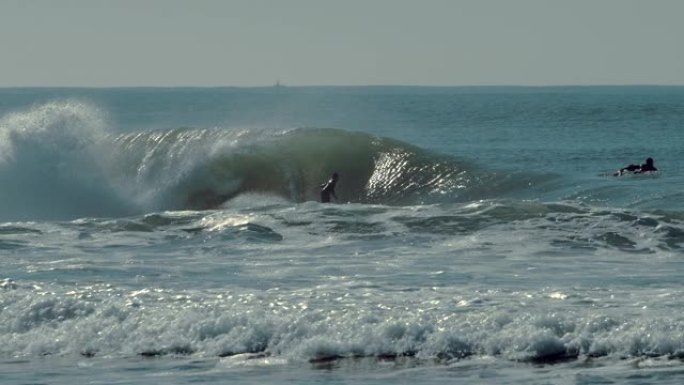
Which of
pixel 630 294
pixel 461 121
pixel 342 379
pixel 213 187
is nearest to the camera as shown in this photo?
pixel 342 379

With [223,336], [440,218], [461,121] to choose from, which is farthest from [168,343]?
[461,121]

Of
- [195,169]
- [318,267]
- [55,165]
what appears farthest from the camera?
[195,169]

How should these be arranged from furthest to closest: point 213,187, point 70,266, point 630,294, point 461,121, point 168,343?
point 461,121 → point 213,187 → point 70,266 → point 630,294 → point 168,343

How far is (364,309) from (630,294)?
290 centimetres

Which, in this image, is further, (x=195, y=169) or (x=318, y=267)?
(x=195, y=169)

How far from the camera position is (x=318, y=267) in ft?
57.9

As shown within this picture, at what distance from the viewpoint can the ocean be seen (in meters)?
13.1

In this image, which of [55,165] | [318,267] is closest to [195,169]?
[55,165]

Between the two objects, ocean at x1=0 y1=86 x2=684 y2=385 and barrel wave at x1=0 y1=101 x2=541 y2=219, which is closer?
ocean at x1=0 y1=86 x2=684 y2=385

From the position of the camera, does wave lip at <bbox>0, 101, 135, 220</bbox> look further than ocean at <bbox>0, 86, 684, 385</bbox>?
Yes

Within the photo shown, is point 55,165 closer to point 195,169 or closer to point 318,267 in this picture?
point 195,169

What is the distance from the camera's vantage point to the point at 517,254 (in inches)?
722

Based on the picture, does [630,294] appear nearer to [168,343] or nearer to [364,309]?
[364,309]

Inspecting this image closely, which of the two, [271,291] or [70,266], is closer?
[271,291]
